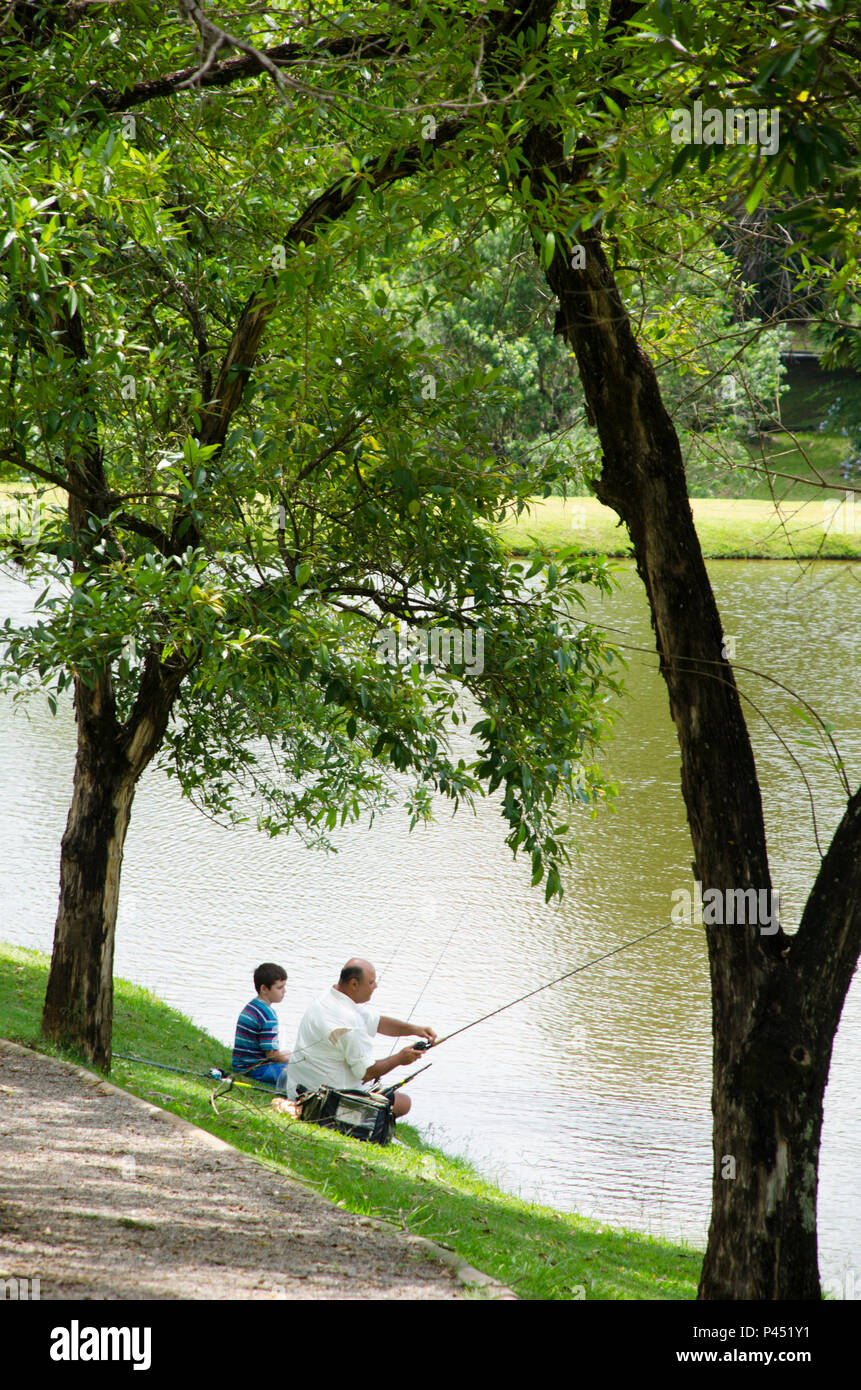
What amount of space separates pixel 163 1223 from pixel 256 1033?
358 cm

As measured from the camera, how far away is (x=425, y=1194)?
598cm

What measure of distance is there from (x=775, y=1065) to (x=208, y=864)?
407 inches

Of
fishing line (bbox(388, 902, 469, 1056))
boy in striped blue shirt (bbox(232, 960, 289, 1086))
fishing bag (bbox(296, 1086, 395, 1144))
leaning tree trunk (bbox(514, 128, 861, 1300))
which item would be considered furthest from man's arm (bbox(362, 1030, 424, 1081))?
leaning tree trunk (bbox(514, 128, 861, 1300))

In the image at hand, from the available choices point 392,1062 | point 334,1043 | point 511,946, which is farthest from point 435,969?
point 334,1043

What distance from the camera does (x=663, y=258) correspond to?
5.66 meters

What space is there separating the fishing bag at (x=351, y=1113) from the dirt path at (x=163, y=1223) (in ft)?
4.72

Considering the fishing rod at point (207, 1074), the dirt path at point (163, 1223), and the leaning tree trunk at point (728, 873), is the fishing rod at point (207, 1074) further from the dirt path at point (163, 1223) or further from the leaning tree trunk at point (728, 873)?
the leaning tree trunk at point (728, 873)

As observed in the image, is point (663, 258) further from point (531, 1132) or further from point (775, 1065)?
point (531, 1132)

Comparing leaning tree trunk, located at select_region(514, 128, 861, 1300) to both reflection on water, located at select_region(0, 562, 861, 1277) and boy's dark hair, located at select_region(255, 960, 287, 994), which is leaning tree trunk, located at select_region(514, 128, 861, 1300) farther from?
boy's dark hair, located at select_region(255, 960, 287, 994)

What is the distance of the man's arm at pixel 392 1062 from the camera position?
720 centimetres

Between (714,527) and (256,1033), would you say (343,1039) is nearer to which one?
(256,1033)

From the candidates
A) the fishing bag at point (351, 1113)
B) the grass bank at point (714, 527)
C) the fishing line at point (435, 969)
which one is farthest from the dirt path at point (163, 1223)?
the grass bank at point (714, 527)
